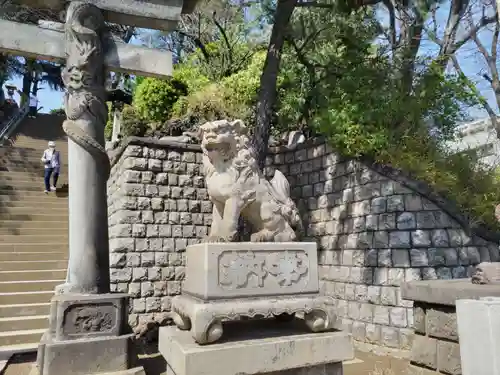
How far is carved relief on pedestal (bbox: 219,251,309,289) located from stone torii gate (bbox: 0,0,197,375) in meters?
1.73

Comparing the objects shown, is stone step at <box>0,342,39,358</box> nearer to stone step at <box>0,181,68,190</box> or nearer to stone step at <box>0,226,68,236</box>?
stone step at <box>0,226,68,236</box>

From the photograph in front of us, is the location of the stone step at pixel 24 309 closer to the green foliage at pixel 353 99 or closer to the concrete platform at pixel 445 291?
the green foliage at pixel 353 99

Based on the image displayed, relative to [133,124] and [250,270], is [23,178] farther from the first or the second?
[250,270]

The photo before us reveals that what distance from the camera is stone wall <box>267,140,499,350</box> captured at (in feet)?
17.8

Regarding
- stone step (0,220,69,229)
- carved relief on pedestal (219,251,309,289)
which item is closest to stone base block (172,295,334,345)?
carved relief on pedestal (219,251,309,289)

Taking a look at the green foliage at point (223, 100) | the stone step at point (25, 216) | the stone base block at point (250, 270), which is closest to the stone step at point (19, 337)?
the stone base block at point (250, 270)

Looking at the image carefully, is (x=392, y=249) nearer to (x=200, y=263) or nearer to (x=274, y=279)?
(x=274, y=279)

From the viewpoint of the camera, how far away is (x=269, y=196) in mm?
3098

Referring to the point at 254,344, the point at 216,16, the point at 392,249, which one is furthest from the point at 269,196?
the point at 216,16

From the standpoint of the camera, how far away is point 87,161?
12.6 ft

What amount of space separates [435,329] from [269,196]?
68.1 inches

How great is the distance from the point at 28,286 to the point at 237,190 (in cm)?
545

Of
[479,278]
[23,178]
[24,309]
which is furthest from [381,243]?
[23,178]

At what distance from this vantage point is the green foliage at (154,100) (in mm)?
9562
